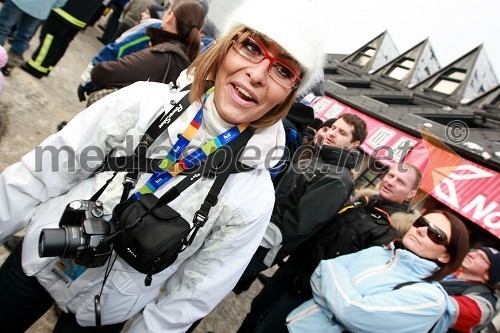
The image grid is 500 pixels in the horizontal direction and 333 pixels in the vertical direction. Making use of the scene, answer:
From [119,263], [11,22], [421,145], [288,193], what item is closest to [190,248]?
[119,263]

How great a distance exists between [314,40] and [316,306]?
6.41 feet

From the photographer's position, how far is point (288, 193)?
9.70ft

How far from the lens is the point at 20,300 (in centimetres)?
148

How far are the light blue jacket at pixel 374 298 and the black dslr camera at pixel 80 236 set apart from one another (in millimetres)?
1596

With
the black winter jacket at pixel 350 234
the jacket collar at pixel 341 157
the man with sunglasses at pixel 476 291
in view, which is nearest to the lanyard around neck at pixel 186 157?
the jacket collar at pixel 341 157

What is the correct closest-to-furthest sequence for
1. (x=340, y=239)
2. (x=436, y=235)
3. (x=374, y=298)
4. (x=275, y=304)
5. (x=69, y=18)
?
(x=374, y=298), (x=436, y=235), (x=340, y=239), (x=275, y=304), (x=69, y=18)

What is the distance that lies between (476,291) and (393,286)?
141 cm

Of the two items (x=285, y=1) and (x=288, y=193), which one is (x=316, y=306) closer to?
(x=288, y=193)

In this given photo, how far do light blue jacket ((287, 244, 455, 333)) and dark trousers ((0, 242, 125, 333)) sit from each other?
1463 millimetres

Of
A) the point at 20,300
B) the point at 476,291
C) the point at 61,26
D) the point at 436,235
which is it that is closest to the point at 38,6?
the point at 61,26

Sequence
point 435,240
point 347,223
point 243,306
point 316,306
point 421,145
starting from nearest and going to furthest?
point 435,240 → point 316,306 → point 347,223 → point 243,306 → point 421,145

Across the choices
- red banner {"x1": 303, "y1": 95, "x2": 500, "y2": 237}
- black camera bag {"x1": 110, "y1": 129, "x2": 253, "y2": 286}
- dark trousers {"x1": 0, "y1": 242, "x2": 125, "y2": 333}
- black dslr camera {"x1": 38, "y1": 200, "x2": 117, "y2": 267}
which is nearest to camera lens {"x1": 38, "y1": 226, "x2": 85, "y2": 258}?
black dslr camera {"x1": 38, "y1": 200, "x2": 117, "y2": 267}

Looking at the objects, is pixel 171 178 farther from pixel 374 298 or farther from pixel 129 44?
pixel 129 44

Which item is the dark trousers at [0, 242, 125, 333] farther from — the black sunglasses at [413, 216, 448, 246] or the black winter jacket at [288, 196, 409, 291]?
the black sunglasses at [413, 216, 448, 246]
